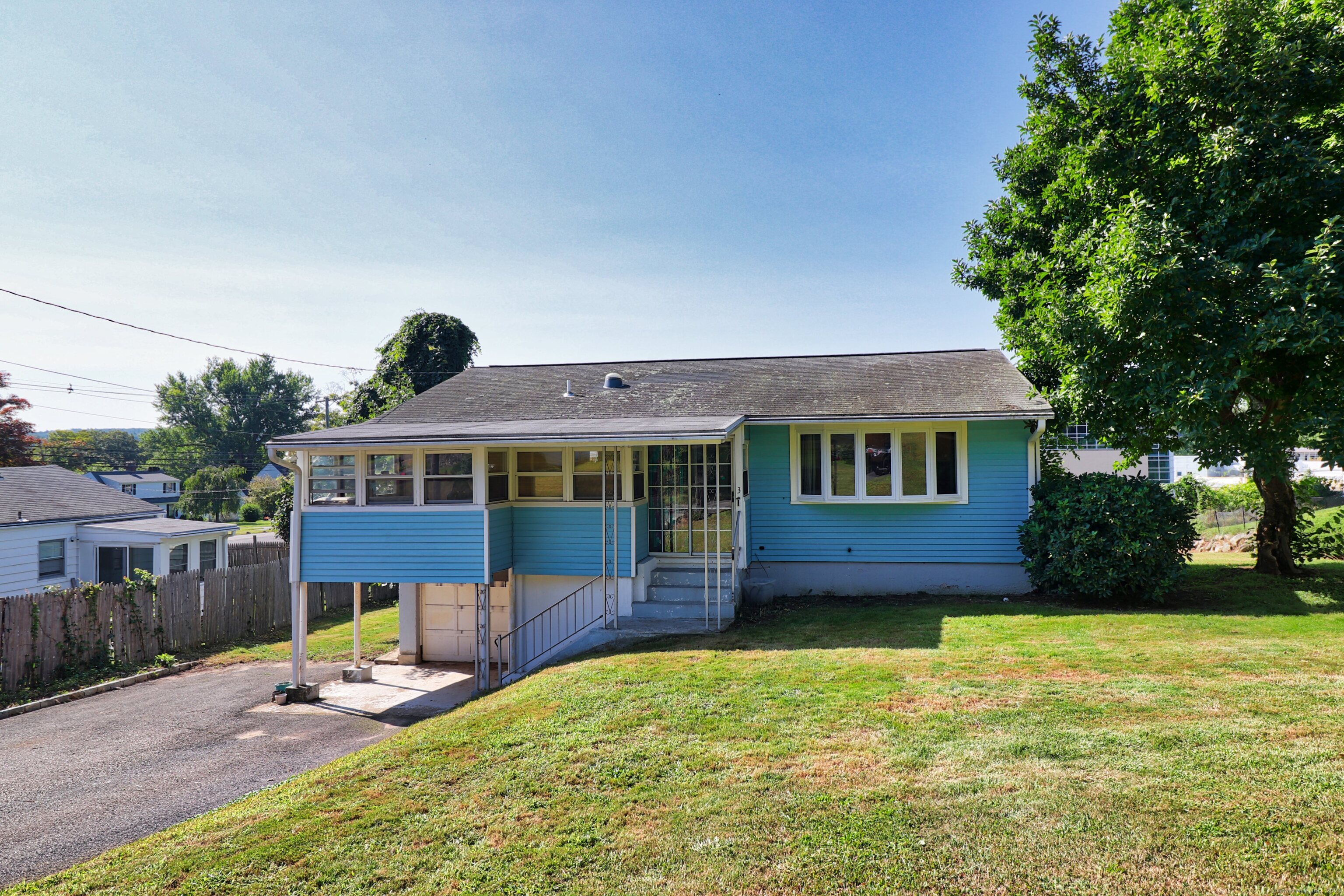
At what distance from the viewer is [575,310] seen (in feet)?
79.5

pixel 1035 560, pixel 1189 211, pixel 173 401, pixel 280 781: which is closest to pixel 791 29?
pixel 1189 211

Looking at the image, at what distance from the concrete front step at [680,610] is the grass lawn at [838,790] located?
267 centimetres

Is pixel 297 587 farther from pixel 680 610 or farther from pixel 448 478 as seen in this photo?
pixel 680 610

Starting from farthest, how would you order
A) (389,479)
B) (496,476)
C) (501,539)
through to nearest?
(496,476), (501,539), (389,479)

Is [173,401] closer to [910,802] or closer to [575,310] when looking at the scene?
[575,310]

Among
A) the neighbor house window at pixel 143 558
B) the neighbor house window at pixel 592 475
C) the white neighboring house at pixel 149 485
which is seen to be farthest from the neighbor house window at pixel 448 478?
the white neighboring house at pixel 149 485

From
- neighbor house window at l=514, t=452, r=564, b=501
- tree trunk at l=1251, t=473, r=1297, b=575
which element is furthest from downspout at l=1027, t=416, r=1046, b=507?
neighbor house window at l=514, t=452, r=564, b=501

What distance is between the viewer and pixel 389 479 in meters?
10.6

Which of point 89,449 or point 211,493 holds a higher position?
point 89,449

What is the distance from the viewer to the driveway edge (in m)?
9.77

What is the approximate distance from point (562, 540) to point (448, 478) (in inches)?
82.3

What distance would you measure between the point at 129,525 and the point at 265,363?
6164cm

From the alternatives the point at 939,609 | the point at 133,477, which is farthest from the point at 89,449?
the point at 939,609

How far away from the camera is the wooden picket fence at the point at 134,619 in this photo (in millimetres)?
10617
